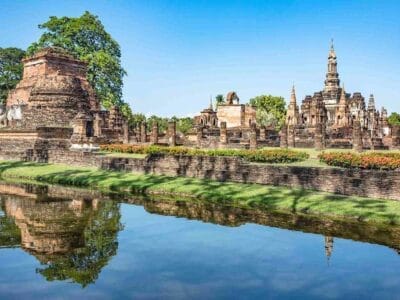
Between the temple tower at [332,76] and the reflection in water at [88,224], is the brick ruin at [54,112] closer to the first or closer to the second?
the reflection in water at [88,224]

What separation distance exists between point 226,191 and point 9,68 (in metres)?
55.3

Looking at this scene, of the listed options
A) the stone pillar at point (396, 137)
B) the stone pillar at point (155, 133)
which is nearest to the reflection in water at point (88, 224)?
the stone pillar at point (155, 133)

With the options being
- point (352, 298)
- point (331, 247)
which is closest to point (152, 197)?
point (331, 247)

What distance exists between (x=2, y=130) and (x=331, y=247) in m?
26.0

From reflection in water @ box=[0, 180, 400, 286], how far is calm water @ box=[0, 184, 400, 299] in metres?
0.02

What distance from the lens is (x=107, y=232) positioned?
33.4 feet

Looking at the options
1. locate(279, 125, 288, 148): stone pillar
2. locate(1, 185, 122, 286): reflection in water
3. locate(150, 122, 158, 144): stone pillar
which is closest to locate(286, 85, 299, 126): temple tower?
locate(150, 122, 158, 144): stone pillar

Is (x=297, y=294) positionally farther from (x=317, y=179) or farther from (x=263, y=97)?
(x=263, y=97)

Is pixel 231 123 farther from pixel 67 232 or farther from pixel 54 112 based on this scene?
pixel 67 232

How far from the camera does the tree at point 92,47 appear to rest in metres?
45.8

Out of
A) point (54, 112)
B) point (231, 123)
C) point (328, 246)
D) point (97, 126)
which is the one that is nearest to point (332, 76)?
point (231, 123)

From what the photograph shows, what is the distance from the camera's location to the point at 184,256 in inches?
332

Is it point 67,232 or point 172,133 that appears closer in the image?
point 67,232

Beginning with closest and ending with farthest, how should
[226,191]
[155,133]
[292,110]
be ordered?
[226,191] < [155,133] < [292,110]
